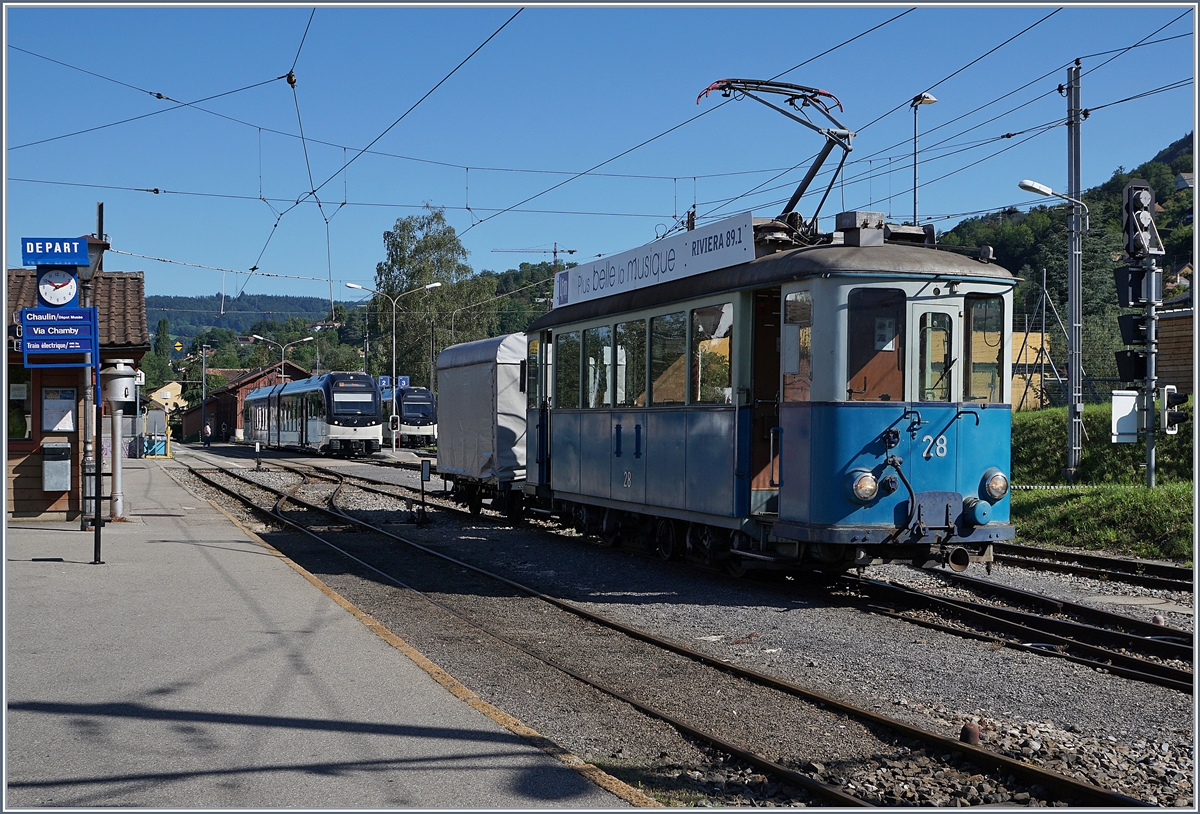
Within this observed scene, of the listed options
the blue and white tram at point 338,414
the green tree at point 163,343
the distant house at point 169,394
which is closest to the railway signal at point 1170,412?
the blue and white tram at point 338,414

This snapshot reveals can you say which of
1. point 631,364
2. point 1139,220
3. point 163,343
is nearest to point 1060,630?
point 631,364

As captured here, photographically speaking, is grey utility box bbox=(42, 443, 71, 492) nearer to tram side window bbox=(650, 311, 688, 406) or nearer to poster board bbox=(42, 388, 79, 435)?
poster board bbox=(42, 388, 79, 435)

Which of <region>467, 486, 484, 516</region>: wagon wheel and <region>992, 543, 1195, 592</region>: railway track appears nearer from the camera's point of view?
<region>992, 543, 1195, 592</region>: railway track

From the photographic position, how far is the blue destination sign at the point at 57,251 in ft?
48.8

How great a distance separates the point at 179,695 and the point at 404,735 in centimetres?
175

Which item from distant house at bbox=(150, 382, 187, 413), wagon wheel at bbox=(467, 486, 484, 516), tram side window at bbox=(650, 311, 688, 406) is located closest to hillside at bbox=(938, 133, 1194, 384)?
wagon wheel at bbox=(467, 486, 484, 516)

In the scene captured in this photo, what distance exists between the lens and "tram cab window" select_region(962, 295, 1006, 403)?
10859 millimetres

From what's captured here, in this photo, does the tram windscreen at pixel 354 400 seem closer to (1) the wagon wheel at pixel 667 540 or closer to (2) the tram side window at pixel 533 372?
(2) the tram side window at pixel 533 372

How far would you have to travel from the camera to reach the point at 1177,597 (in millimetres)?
11680

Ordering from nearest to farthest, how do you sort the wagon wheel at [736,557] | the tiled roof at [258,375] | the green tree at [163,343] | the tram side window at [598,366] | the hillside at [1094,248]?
the wagon wheel at [736,557] → the tram side window at [598,366] → the hillside at [1094,248] → the tiled roof at [258,375] → the green tree at [163,343]

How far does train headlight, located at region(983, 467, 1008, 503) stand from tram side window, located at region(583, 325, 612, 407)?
5.20 metres

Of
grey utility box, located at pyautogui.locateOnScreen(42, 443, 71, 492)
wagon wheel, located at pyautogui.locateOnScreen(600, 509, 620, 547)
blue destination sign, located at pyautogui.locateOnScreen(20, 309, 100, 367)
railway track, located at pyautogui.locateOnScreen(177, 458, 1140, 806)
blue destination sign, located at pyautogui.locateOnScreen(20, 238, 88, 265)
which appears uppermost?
Result: blue destination sign, located at pyautogui.locateOnScreen(20, 238, 88, 265)

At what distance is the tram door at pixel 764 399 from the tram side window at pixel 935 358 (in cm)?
156

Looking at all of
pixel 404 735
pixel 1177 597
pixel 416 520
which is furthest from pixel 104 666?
pixel 416 520
